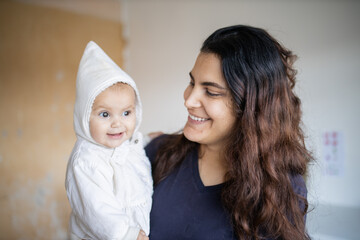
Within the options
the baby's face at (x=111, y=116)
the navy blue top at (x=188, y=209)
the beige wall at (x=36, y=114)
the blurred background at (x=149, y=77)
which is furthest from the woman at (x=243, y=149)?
the beige wall at (x=36, y=114)

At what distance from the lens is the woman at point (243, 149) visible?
1.06 meters

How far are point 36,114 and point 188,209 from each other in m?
2.09

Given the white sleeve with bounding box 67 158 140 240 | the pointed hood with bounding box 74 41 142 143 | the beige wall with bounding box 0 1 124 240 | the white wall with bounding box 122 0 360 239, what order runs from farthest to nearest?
the beige wall with bounding box 0 1 124 240 < the white wall with bounding box 122 0 360 239 < the pointed hood with bounding box 74 41 142 143 < the white sleeve with bounding box 67 158 140 240

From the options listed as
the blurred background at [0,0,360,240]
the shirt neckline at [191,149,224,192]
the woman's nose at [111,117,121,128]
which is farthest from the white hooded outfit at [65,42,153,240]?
the blurred background at [0,0,360,240]

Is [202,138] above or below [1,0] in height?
below

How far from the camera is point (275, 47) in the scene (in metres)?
1.12

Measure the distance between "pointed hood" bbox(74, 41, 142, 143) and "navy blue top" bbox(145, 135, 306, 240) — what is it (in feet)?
1.38

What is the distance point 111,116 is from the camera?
116 centimetres

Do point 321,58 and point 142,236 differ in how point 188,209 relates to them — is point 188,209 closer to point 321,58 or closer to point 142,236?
point 142,236

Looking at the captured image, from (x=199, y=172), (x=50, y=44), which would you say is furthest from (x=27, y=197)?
(x=199, y=172)

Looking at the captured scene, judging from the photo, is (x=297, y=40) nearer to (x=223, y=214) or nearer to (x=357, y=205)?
(x=357, y=205)

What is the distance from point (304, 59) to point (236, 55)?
1.19m

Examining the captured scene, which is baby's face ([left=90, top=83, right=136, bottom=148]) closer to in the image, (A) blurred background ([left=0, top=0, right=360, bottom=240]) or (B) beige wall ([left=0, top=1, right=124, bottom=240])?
A: (A) blurred background ([left=0, top=0, right=360, bottom=240])

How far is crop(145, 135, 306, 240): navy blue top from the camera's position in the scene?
107 centimetres
